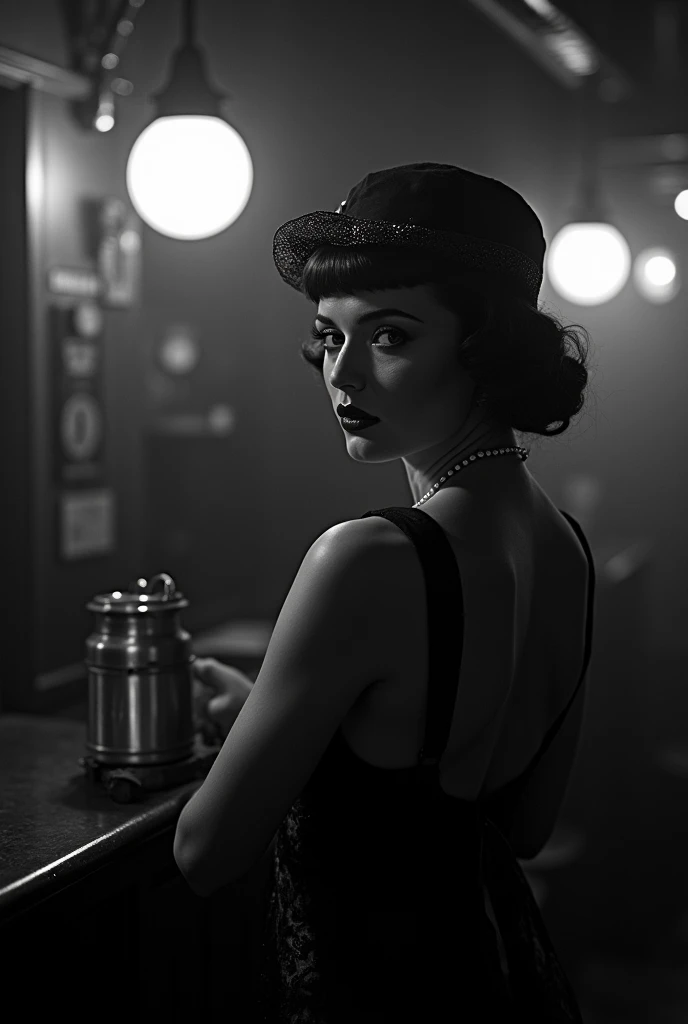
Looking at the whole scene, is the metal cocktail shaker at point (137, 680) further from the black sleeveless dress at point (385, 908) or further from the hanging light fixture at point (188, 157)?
the hanging light fixture at point (188, 157)

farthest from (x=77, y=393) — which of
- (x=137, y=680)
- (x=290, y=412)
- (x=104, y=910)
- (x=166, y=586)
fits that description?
(x=290, y=412)

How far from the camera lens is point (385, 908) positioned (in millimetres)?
1388

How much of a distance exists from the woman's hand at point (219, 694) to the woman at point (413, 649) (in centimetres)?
44

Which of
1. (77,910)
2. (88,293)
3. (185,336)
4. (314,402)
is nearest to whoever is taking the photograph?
(77,910)

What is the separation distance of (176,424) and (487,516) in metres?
2.98

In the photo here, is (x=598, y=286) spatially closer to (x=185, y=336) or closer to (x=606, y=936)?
(x=185, y=336)

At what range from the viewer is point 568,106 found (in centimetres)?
594

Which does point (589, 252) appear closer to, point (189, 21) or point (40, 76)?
point (189, 21)

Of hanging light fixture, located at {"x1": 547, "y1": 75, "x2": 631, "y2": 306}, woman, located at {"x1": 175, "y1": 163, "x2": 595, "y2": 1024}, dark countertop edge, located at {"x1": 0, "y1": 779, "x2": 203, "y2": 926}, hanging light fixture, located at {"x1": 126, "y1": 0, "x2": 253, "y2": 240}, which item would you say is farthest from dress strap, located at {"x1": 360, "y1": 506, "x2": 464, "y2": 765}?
hanging light fixture, located at {"x1": 547, "y1": 75, "x2": 631, "y2": 306}

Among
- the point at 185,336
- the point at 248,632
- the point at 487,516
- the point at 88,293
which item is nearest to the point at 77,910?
the point at 487,516

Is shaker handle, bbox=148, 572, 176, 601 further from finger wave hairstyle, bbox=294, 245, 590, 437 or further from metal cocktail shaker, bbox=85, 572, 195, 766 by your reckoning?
finger wave hairstyle, bbox=294, 245, 590, 437

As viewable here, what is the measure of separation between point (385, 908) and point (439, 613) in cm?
37

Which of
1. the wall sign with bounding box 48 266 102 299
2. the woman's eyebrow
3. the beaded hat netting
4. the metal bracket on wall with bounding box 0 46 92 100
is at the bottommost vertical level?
the woman's eyebrow

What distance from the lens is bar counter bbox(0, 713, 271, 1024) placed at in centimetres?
153
